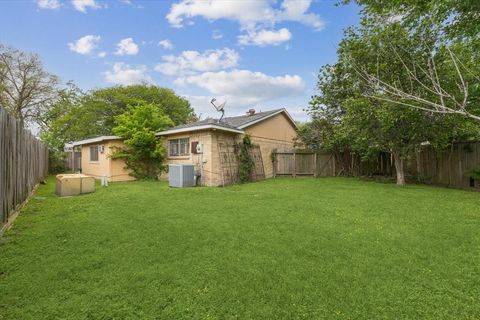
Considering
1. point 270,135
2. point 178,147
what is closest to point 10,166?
point 178,147

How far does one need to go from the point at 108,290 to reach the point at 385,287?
9.18ft

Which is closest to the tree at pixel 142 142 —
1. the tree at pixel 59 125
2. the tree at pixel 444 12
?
the tree at pixel 59 125

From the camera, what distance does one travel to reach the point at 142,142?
12812mm

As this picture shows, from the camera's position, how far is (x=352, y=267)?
122 inches

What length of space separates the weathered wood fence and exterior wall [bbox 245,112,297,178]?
0.56 m

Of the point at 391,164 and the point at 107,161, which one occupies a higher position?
the point at 107,161

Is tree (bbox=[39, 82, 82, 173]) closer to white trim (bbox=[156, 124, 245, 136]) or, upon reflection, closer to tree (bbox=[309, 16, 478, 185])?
white trim (bbox=[156, 124, 245, 136])

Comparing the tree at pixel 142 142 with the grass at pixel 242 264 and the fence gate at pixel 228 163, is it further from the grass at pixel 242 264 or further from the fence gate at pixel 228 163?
the grass at pixel 242 264

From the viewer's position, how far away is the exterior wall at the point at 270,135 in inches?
562

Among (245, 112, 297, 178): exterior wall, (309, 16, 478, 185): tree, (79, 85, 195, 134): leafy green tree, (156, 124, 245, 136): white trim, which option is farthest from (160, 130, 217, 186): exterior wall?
(79, 85, 195, 134): leafy green tree

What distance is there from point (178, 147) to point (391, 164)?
1095cm

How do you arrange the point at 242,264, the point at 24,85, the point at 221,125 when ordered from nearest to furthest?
1. the point at 242,264
2. the point at 221,125
3. the point at 24,85

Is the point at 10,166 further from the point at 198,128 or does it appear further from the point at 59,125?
the point at 59,125

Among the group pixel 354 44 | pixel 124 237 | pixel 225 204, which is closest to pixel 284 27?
pixel 354 44
